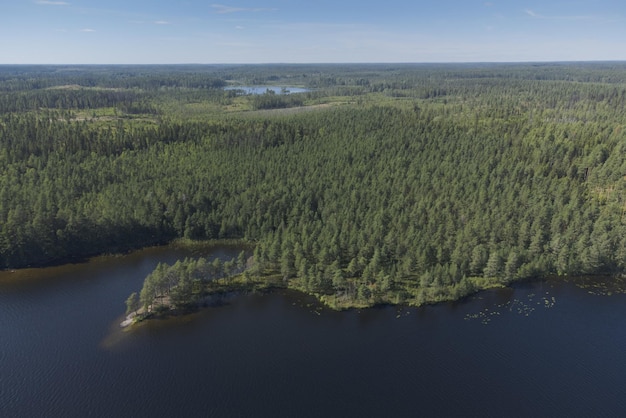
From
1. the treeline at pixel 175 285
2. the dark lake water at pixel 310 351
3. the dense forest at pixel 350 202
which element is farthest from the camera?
the dense forest at pixel 350 202

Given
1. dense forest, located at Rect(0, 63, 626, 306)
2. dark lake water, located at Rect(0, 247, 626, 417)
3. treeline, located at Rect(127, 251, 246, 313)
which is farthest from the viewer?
dense forest, located at Rect(0, 63, 626, 306)

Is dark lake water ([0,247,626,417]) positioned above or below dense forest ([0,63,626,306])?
below

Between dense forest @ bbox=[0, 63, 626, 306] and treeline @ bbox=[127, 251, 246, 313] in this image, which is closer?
treeline @ bbox=[127, 251, 246, 313]

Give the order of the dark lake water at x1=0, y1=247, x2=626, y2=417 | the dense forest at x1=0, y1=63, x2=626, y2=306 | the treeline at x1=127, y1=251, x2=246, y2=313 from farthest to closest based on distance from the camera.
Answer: the dense forest at x1=0, y1=63, x2=626, y2=306 → the treeline at x1=127, y1=251, x2=246, y2=313 → the dark lake water at x1=0, y1=247, x2=626, y2=417

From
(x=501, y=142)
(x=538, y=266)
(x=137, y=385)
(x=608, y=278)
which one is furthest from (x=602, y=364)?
(x=501, y=142)

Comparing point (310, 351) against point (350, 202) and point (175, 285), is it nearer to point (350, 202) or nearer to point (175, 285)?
point (175, 285)

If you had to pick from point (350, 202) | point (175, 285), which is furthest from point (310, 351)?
point (350, 202)

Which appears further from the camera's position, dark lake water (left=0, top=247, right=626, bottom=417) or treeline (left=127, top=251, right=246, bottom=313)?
treeline (left=127, top=251, right=246, bottom=313)

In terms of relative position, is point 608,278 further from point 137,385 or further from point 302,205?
point 137,385
